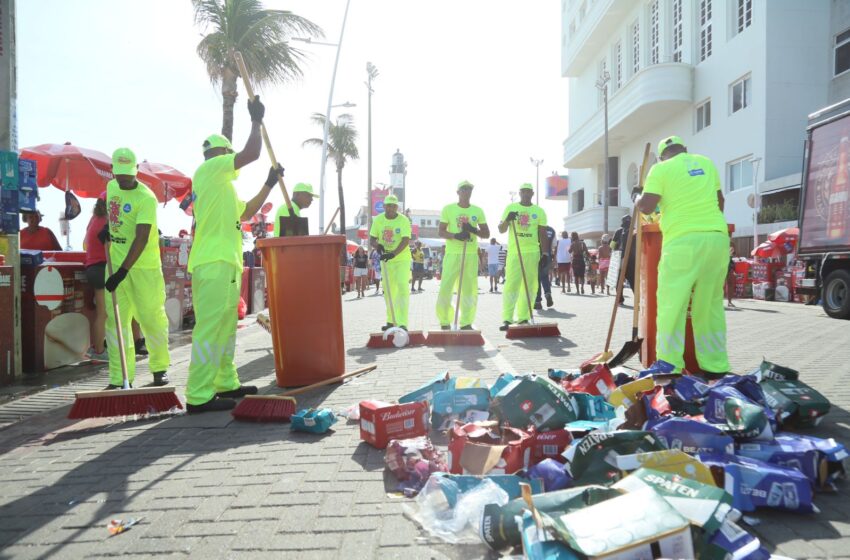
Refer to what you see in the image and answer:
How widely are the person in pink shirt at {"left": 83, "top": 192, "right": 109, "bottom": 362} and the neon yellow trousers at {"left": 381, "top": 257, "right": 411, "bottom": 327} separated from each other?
3434 mm

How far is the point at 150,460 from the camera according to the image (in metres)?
3.29

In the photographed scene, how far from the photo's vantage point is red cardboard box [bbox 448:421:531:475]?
2.73 meters

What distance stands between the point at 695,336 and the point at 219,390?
3913 mm

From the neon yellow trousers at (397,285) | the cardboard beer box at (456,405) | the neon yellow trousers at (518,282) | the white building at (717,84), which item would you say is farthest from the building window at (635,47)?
the cardboard beer box at (456,405)

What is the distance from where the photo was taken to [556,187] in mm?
62688

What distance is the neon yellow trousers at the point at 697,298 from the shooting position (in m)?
4.48

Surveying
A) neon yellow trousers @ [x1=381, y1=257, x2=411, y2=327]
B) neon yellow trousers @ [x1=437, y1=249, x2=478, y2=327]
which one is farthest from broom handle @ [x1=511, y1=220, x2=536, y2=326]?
neon yellow trousers @ [x1=381, y1=257, x2=411, y2=327]

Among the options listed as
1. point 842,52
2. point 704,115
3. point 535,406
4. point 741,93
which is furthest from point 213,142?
Result: point 704,115

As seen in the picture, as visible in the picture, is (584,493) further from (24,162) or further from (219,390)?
(24,162)

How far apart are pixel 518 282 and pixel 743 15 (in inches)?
799

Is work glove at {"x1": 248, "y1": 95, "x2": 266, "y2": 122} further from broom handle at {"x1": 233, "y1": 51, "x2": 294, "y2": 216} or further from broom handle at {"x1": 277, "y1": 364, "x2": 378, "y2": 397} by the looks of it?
broom handle at {"x1": 277, "y1": 364, "x2": 378, "y2": 397}

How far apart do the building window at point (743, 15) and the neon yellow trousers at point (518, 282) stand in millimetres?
18840

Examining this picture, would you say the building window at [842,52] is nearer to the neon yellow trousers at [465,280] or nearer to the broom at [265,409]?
the neon yellow trousers at [465,280]

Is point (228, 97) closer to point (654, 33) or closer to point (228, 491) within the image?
point (228, 491)
